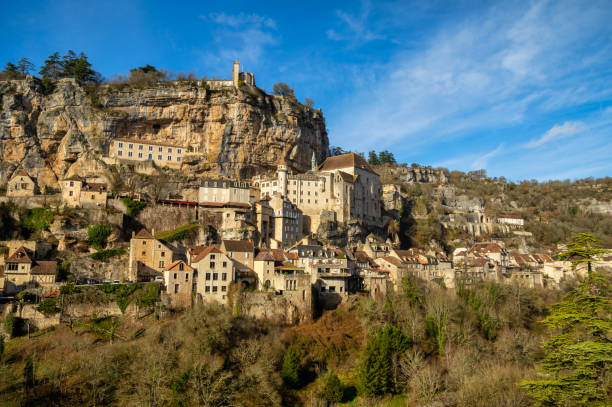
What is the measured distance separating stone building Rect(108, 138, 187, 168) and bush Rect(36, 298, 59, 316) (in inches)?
1256

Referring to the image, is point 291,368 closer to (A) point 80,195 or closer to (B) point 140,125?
(A) point 80,195

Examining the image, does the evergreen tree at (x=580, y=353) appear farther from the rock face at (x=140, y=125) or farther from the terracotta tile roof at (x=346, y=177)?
the rock face at (x=140, y=125)

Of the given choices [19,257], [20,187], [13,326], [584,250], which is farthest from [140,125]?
[584,250]

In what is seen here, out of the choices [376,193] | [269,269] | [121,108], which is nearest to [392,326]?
[269,269]

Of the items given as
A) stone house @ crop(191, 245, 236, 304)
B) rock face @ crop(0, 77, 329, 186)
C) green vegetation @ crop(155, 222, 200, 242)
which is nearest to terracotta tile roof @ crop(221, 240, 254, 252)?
stone house @ crop(191, 245, 236, 304)

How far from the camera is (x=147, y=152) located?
69.7 m

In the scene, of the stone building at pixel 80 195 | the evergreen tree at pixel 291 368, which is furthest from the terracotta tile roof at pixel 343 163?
the evergreen tree at pixel 291 368

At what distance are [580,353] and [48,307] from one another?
39254mm

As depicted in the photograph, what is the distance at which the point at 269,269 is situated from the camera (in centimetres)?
4784

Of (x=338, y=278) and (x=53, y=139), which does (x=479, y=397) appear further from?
(x=53, y=139)

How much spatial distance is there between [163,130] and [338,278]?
135 ft

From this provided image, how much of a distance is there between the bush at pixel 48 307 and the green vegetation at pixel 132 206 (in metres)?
17.6

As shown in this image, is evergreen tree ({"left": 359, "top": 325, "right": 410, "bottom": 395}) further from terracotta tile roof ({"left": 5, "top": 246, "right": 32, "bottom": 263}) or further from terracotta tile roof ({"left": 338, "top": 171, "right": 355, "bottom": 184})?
terracotta tile roof ({"left": 338, "top": 171, "right": 355, "bottom": 184})

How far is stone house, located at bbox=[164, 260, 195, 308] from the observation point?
42750 mm
